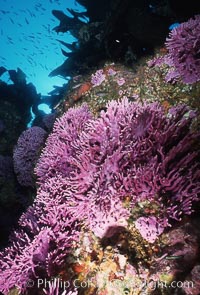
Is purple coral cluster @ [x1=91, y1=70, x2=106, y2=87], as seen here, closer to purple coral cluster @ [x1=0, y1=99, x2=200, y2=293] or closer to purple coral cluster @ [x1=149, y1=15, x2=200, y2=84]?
purple coral cluster @ [x1=149, y1=15, x2=200, y2=84]

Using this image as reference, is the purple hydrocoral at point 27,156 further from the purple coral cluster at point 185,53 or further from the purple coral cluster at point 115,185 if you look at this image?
the purple coral cluster at point 185,53

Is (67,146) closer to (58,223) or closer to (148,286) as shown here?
(58,223)

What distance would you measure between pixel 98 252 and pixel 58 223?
524 millimetres

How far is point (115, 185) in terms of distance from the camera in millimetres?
2650

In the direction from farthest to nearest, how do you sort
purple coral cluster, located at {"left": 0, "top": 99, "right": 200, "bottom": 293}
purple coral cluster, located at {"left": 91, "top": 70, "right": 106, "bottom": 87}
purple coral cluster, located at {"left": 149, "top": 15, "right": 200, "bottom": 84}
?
1. purple coral cluster, located at {"left": 91, "top": 70, "right": 106, "bottom": 87}
2. purple coral cluster, located at {"left": 149, "top": 15, "right": 200, "bottom": 84}
3. purple coral cluster, located at {"left": 0, "top": 99, "right": 200, "bottom": 293}

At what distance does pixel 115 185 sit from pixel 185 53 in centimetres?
210

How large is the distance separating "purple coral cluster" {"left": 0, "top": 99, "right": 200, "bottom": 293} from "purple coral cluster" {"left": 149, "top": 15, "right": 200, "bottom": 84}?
24.7 inches

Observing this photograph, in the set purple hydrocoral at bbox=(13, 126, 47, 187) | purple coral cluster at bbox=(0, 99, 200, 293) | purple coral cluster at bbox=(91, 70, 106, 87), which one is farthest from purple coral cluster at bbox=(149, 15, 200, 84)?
purple hydrocoral at bbox=(13, 126, 47, 187)

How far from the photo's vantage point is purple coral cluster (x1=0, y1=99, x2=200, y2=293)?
2.54 m

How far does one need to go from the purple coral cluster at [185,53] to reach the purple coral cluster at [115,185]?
0.63 m

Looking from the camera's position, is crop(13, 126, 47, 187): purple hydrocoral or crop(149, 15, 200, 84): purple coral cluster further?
crop(13, 126, 47, 187): purple hydrocoral

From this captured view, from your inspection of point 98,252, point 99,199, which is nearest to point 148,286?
point 98,252

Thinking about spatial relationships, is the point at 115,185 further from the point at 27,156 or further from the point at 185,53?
the point at 27,156

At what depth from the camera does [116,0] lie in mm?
5348
